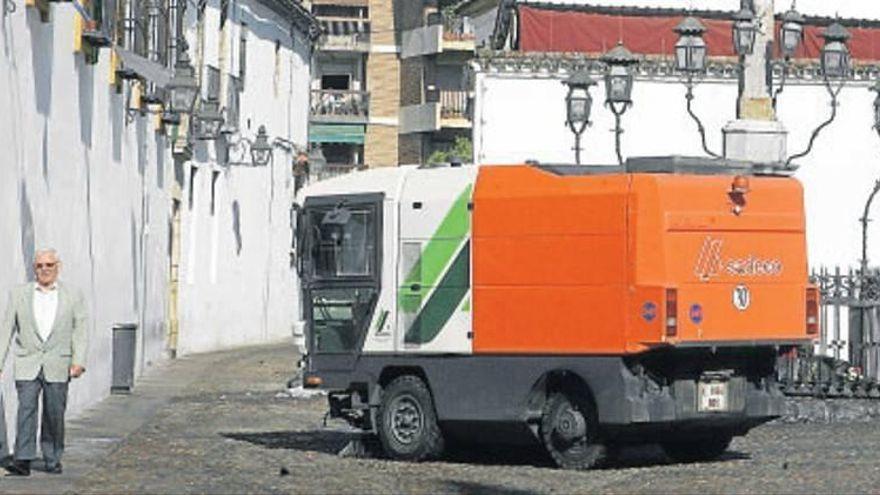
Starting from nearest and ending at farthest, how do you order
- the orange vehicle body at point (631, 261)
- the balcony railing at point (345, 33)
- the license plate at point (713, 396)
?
the orange vehicle body at point (631, 261) < the license plate at point (713, 396) < the balcony railing at point (345, 33)

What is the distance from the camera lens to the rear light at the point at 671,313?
1719 cm

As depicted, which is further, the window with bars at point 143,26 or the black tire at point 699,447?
the window with bars at point 143,26

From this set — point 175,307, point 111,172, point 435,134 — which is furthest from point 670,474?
point 435,134

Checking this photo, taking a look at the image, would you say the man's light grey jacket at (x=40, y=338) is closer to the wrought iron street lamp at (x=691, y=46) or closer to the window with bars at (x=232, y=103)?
the wrought iron street lamp at (x=691, y=46)

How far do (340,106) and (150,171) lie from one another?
41127 mm

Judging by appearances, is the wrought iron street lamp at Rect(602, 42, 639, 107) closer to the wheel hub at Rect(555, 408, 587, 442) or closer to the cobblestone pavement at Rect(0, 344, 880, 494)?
the cobblestone pavement at Rect(0, 344, 880, 494)

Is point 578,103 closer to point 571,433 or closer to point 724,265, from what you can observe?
point 724,265

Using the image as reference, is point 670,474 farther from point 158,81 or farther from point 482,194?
point 158,81

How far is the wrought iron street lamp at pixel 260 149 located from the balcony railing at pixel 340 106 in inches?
1030

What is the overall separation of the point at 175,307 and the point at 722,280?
70.7 feet

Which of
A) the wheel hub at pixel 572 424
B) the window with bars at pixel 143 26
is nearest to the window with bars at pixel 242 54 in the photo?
the window with bars at pixel 143 26

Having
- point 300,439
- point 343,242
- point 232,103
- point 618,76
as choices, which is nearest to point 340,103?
point 232,103

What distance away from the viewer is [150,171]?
31.8 meters

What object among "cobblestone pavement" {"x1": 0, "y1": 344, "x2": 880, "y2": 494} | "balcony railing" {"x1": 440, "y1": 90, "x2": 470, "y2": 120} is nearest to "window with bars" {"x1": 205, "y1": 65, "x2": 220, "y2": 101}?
"cobblestone pavement" {"x1": 0, "y1": 344, "x2": 880, "y2": 494}
